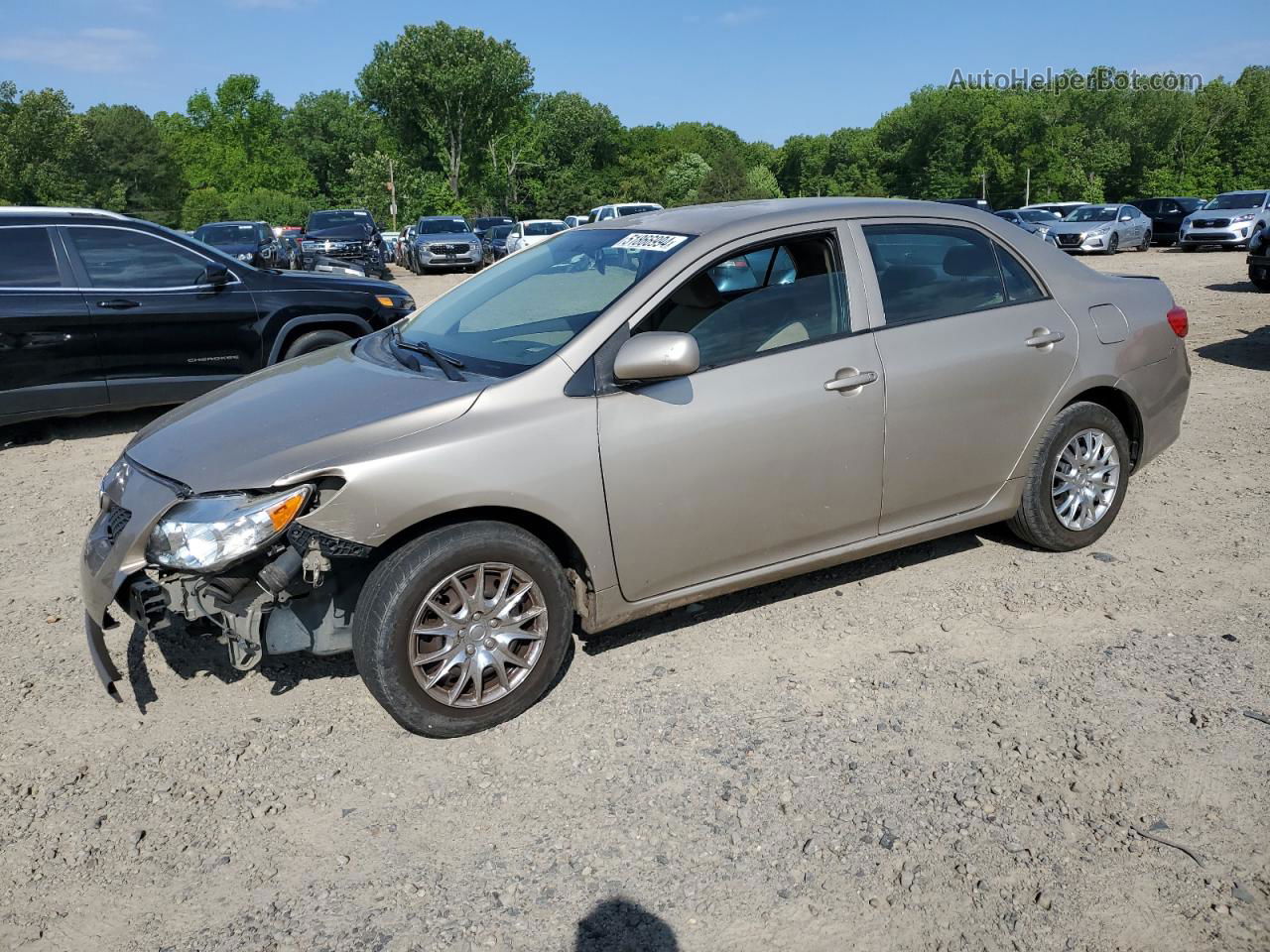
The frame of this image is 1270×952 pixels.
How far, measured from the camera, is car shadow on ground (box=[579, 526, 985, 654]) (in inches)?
172

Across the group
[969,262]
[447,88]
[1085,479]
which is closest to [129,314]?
[969,262]

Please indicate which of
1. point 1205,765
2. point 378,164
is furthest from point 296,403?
point 378,164

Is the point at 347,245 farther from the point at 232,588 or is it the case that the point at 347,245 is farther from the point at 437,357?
the point at 232,588

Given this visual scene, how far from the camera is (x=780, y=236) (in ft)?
13.6

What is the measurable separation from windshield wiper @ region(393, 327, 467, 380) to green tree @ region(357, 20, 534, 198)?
243 feet

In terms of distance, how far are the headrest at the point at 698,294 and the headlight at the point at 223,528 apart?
1513 millimetres

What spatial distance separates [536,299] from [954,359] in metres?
1.79

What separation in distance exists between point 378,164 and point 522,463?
70.3 meters

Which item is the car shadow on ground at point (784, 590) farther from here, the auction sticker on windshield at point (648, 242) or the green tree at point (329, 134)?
the green tree at point (329, 134)

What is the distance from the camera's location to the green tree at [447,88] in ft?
237

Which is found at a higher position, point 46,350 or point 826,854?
point 46,350

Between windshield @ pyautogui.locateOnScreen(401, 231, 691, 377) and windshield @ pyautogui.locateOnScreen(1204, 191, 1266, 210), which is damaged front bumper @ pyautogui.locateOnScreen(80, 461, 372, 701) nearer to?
windshield @ pyautogui.locateOnScreen(401, 231, 691, 377)

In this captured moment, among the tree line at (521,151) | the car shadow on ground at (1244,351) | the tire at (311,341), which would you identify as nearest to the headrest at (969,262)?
the tire at (311,341)

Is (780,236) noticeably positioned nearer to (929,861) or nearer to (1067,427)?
(1067,427)
